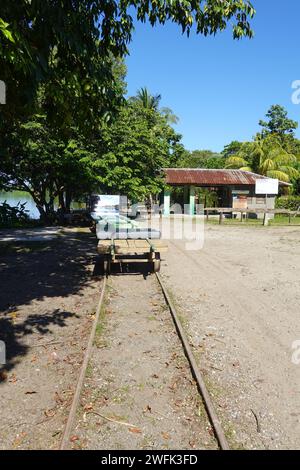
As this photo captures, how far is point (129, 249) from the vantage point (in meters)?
9.95

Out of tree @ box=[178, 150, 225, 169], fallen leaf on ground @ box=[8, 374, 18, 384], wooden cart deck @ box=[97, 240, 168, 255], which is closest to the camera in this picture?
fallen leaf on ground @ box=[8, 374, 18, 384]

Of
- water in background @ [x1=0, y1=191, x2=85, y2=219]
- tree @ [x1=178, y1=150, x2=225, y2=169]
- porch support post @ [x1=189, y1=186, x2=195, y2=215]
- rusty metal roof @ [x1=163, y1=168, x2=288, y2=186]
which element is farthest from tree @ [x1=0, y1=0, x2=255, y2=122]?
tree @ [x1=178, y1=150, x2=225, y2=169]

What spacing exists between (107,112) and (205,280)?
525 cm

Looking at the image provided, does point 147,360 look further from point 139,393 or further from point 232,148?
point 232,148

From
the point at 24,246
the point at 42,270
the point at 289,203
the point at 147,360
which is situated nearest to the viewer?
the point at 147,360

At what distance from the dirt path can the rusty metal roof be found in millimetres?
28672

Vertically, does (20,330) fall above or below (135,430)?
above

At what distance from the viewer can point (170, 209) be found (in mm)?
37156

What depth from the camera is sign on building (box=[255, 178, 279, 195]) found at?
34625 millimetres

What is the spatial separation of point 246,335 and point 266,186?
3044cm

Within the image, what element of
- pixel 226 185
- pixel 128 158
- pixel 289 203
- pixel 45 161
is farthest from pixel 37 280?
pixel 289 203

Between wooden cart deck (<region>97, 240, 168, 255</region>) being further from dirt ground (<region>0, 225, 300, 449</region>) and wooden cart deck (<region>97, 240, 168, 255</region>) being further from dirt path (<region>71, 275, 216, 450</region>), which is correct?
dirt path (<region>71, 275, 216, 450</region>)
